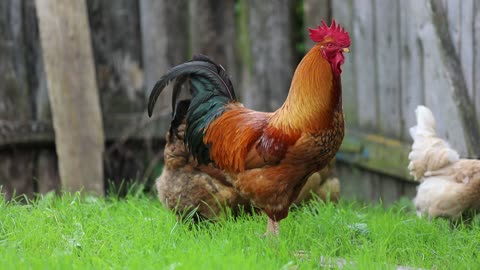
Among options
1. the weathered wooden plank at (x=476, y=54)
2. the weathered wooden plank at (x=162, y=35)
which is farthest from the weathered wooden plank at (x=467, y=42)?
the weathered wooden plank at (x=162, y=35)

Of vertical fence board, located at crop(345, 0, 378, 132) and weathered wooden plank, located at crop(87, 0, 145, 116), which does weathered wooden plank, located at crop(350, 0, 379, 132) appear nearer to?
vertical fence board, located at crop(345, 0, 378, 132)

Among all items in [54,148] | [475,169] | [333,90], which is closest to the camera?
[333,90]

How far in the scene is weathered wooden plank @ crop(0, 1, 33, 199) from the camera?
7258 millimetres

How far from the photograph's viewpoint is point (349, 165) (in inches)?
300

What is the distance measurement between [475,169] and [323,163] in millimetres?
1589

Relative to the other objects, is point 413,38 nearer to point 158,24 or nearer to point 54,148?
point 158,24

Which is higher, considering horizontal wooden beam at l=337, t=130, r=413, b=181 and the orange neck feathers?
the orange neck feathers

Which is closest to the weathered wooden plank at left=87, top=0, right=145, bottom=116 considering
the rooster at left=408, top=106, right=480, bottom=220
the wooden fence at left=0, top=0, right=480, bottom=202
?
the wooden fence at left=0, top=0, right=480, bottom=202

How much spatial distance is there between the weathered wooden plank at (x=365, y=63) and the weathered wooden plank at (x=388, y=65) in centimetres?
7

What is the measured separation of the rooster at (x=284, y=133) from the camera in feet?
15.4

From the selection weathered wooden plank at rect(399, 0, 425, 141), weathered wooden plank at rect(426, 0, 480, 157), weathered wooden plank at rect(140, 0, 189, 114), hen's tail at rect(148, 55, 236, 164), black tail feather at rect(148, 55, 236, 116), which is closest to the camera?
black tail feather at rect(148, 55, 236, 116)

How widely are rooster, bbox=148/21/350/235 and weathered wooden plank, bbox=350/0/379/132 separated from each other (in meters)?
2.29

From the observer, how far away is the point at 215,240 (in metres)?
4.93

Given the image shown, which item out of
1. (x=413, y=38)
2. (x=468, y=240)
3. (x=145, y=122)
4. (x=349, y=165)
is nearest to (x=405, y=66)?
(x=413, y=38)
